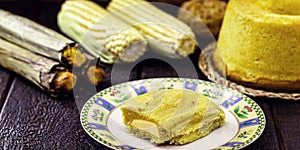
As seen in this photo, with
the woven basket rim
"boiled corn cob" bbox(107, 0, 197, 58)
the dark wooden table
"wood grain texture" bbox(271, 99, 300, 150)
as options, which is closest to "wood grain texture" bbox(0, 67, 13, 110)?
the dark wooden table

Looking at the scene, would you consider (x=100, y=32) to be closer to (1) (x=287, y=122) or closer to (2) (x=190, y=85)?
(2) (x=190, y=85)

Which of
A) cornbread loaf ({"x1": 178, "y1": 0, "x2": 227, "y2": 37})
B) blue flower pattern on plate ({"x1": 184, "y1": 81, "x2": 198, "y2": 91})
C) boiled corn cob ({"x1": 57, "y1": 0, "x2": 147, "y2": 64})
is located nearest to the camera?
blue flower pattern on plate ({"x1": 184, "y1": 81, "x2": 198, "y2": 91})

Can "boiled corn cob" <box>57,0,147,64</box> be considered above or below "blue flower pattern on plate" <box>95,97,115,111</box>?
below

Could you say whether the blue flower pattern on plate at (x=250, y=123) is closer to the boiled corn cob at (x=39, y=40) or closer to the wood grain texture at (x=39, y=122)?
the wood grain texture at (x=39, y=122)

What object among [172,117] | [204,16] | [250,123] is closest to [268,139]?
[250,123]

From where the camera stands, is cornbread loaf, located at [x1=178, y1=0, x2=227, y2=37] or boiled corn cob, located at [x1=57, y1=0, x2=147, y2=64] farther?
cornbread loaf, located at [x1=178, y1=0, x2=227, y2=37]

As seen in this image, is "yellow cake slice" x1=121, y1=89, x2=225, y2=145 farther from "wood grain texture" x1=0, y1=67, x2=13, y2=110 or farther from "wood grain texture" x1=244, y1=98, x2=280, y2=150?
"wood grain texture" x1=0, y1=67, x2=13, y2=110

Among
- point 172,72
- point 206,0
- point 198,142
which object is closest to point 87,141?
point 198,142
